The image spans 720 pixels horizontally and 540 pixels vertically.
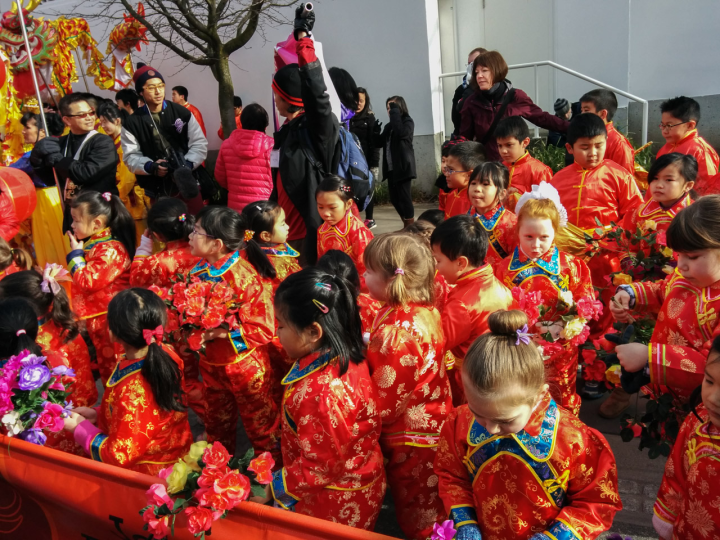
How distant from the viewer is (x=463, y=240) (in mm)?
2854


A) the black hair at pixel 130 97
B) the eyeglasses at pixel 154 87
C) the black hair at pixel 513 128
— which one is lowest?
the black hair at pixel 513 128

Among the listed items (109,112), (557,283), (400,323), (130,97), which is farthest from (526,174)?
(130,97)

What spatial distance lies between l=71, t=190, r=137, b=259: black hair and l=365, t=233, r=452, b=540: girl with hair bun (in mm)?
2199

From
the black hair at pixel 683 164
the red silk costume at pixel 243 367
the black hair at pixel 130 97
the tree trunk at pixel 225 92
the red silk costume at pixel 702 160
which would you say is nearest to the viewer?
the red silk costume at pixel 243 367

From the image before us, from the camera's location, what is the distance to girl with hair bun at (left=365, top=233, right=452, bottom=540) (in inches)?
96.6

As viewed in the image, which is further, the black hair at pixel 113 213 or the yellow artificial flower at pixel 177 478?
the black hair at pixel 113 213

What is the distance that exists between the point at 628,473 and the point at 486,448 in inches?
67.6

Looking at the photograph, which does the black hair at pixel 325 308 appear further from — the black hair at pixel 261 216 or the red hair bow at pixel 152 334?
the black hair at pixel 261 216

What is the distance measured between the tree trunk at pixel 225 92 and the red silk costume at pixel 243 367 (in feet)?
18.7

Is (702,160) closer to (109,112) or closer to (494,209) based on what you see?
(494,209)

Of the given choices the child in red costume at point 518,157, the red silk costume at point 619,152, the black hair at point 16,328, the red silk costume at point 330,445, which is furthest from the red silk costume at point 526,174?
the black hair at point 16,328

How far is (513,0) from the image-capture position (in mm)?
10219

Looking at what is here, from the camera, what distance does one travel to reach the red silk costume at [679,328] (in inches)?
78.0

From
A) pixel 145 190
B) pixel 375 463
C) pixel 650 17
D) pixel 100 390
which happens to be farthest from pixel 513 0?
pixel 375 463
